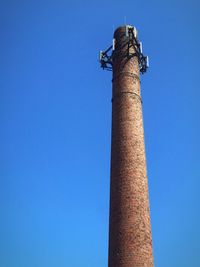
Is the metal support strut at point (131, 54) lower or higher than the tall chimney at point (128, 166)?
higher

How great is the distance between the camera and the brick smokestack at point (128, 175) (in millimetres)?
11074

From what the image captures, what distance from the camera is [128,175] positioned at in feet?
39.9

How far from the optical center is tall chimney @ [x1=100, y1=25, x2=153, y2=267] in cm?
1110

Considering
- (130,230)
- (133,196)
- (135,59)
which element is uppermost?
(135,59)

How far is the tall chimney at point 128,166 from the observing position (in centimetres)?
1110

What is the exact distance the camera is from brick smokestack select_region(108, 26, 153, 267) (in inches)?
436

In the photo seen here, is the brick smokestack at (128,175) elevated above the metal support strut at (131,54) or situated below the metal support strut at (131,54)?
below

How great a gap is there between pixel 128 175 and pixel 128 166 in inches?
13.9

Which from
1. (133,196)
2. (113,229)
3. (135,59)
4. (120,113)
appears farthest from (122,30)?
(113,229)

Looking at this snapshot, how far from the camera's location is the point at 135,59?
50.3ft

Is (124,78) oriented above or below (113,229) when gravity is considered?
above

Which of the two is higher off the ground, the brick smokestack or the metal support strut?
the metal support strut

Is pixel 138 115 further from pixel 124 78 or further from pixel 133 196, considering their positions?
pixel 133 196

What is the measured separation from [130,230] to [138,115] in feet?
15.3
